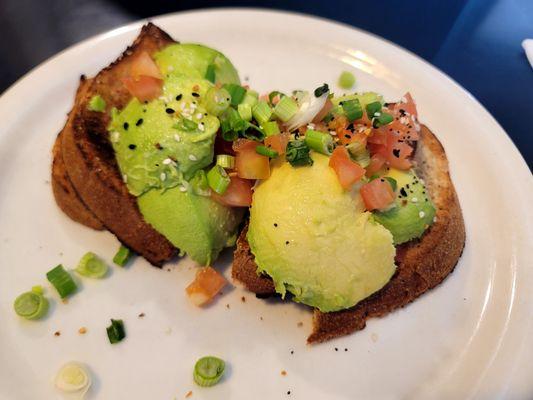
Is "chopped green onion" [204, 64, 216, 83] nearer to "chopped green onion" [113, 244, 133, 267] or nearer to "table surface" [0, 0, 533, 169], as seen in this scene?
"chopped green onion" [113, 244, 133, 267]

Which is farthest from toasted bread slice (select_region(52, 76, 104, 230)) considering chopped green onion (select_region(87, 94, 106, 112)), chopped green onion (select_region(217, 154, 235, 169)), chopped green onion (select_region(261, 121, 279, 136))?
chopped green onion (select_region(261, 121, 279, 136))

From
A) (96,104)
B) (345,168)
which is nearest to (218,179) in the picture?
(345,168)

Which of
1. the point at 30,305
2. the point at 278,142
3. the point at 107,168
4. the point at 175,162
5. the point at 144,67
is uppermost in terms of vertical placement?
the point at 278,142

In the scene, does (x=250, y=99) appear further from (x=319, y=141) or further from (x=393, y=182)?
(x=393, y=182)

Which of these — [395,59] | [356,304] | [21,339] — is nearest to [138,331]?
[21,339]

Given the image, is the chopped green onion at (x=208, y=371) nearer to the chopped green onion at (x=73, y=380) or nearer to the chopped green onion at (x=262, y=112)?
the chopped green onion at (x=73, y=380)

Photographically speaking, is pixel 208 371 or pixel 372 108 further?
pixel 372 108

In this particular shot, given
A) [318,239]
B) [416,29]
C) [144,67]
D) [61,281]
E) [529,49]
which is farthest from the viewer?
[416,29]
